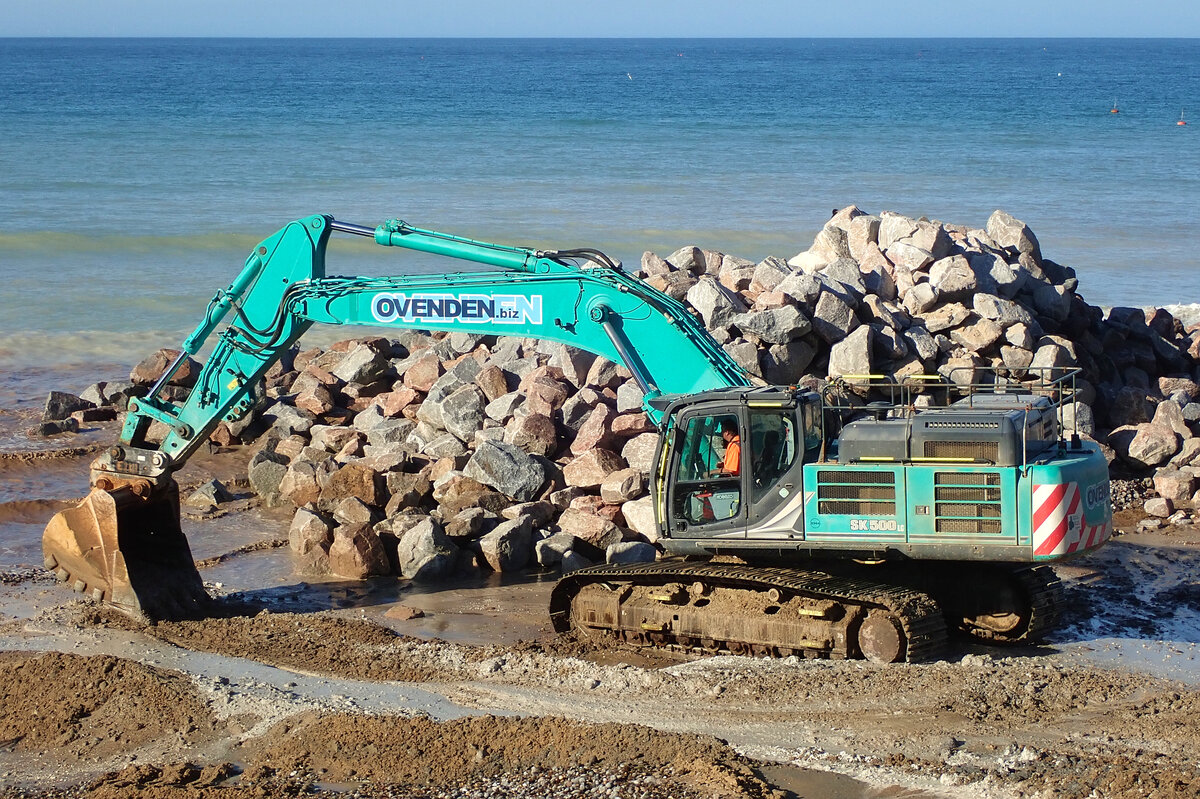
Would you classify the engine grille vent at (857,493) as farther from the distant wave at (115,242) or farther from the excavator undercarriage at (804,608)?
the distant wave at (115,242)

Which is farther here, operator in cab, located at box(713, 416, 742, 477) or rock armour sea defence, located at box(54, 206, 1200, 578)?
rock armour sea defence, located at box(54, 206, 1200, 578)

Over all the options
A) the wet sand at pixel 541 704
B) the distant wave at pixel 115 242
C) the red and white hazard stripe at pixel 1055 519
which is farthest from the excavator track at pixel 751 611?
the distant wave at pixel 115 242

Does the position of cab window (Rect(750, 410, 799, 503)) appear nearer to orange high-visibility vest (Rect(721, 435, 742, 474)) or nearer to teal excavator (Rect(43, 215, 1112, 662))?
teal excavator (Rect(43, 215, 1112, 662))

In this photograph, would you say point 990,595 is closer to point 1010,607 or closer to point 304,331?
point 1010,607

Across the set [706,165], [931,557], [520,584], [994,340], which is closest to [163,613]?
[520,584]

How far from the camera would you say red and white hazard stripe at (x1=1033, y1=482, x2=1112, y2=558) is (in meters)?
9.02

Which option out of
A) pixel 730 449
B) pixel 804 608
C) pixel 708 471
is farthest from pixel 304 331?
pixel 804 608

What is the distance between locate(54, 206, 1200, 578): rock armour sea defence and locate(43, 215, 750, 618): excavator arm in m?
1.77

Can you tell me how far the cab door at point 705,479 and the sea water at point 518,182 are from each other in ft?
43.0

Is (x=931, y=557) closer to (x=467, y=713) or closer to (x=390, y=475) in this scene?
(x=467, y=713)

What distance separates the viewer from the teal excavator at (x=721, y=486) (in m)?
9.31

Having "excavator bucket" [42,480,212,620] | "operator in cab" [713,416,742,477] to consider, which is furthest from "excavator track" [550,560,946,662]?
"excavator bucket" [42,480,212,620]

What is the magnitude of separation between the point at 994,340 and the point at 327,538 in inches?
296

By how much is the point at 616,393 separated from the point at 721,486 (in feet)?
15.8
